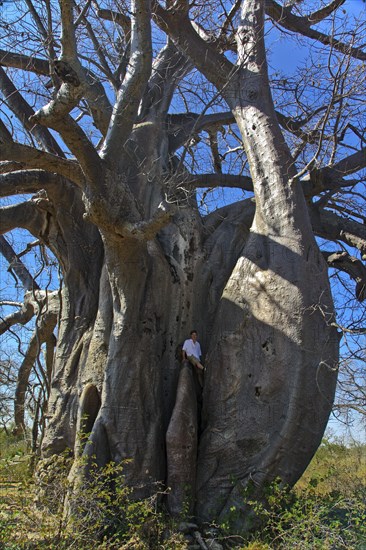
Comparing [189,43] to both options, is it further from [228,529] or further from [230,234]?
[228,529]

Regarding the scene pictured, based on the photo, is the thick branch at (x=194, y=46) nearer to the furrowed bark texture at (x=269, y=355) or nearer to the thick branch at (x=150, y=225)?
the furrowed bark texture at (x=269, y=355)

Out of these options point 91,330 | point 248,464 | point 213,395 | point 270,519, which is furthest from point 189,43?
point 270,519

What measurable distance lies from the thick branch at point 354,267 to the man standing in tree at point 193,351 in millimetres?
1906

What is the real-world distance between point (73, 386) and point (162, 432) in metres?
1.10

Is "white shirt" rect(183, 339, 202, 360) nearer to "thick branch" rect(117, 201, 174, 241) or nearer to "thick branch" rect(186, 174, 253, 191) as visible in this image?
"thick branch" rect(117, 201, 174, 241)

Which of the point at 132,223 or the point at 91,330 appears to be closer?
the point at 132,223

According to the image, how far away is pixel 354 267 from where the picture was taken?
241 inches

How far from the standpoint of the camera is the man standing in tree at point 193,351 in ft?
17.2

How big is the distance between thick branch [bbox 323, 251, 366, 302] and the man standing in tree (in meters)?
1.91

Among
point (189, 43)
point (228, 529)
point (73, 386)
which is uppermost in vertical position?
point (189, 43)

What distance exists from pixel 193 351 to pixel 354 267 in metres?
2.13

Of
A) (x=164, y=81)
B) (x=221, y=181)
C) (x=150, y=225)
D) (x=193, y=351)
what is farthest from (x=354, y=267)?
(x=164, y=81)

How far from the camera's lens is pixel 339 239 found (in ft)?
21.1

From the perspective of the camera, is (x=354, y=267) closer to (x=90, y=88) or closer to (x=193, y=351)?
(x=193, y=351)
